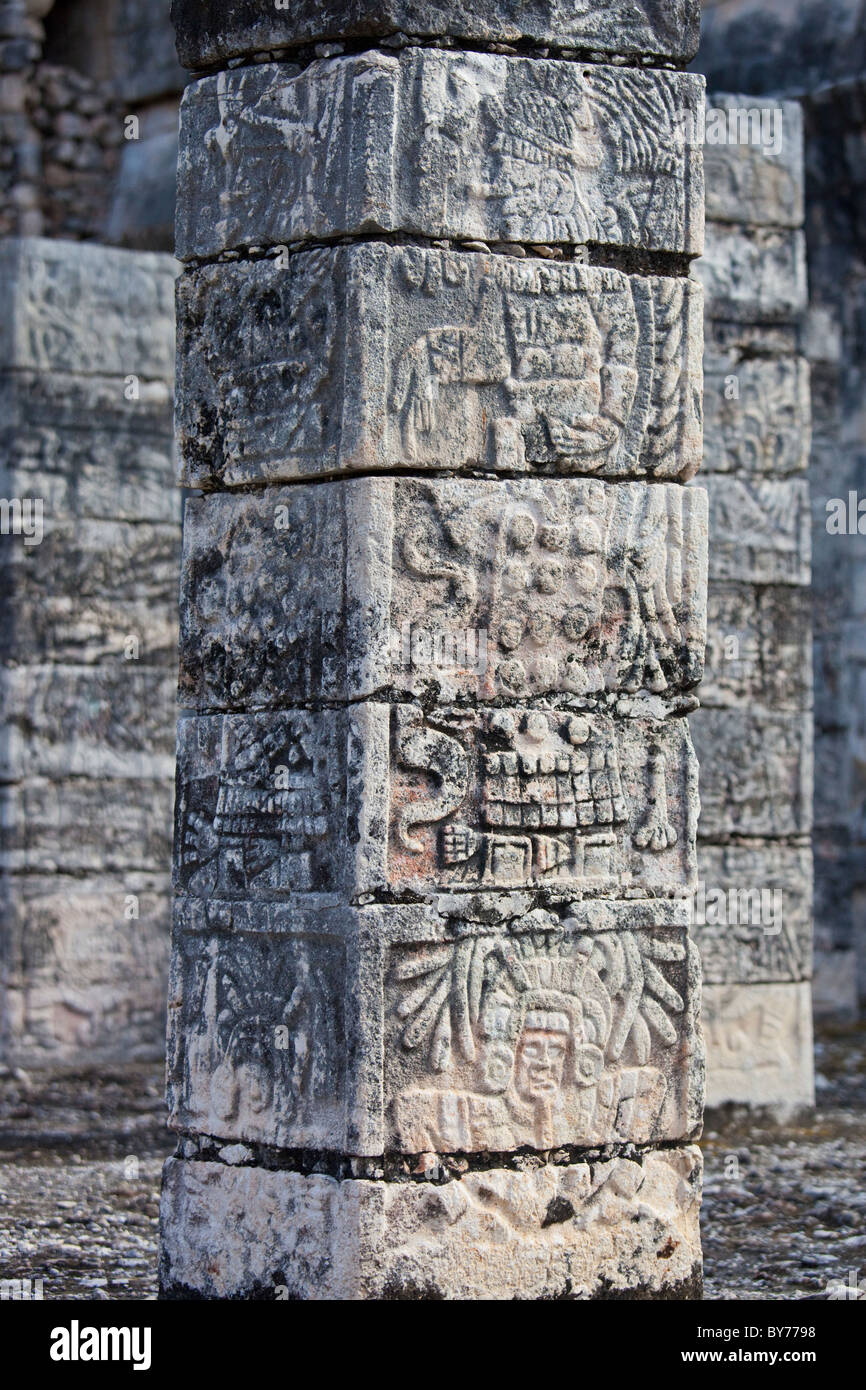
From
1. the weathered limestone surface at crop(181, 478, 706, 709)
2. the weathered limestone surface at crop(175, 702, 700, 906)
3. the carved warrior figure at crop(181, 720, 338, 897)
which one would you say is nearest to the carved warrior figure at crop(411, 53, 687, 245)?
the weathered limestone surface at crop(181, 478, 706, 709)

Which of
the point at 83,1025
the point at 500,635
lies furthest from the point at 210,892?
the point at 83,1025

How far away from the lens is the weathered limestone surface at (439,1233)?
4.59m

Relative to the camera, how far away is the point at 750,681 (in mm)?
8180

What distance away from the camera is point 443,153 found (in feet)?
15.4

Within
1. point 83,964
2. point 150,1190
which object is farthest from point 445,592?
point 83,964

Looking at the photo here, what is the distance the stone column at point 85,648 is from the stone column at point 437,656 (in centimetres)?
406

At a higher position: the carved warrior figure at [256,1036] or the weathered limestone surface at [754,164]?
the weathered limestone surface at [754,164]

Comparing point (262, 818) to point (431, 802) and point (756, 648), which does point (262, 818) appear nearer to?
point (431, 802)

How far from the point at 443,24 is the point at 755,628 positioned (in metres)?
3.83

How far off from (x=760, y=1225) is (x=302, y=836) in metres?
2.50

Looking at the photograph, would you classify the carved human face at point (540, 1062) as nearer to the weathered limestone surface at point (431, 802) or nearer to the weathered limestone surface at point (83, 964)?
the weathered limestone surface at point (431, 802)

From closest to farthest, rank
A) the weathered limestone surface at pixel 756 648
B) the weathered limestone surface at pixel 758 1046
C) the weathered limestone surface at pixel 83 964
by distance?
the weathered limestone surface at pixel 758 1046
the weathered limestone surface at pixel 756 648
the weathered limestone surface at pixel 83 964

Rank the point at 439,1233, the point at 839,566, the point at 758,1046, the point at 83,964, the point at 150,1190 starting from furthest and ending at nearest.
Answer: the point at 839,566, the point at 83,964, the point at 758,1046, the point at 150,1190, the point at 439,1233

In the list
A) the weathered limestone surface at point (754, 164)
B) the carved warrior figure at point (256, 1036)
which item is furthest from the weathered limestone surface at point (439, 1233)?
the weathered limestone surface at point (754, 164)
